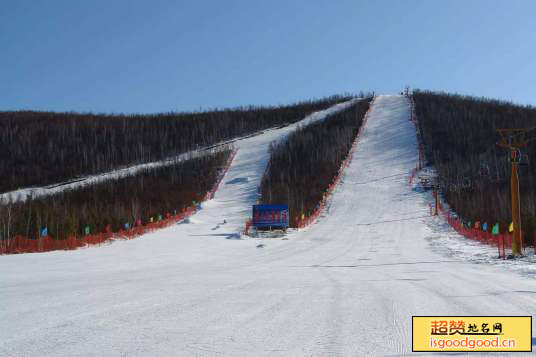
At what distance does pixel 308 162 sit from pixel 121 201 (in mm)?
22936

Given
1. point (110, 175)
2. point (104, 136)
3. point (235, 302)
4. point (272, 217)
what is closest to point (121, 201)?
point (272, 217)

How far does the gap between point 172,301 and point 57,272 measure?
6371 millimetres

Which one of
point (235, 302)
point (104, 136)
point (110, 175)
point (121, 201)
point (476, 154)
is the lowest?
point (235, 302)

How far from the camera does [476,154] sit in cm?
5916

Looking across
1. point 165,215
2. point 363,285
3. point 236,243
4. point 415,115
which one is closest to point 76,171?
point 165,215

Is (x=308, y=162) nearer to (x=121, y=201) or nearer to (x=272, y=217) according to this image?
(x=121, y=201)

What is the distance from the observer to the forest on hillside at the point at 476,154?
34562 mm

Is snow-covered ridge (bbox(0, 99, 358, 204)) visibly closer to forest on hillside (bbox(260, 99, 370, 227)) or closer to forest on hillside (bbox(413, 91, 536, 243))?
forest on hillside (bbox(260, 99, 370, 227))

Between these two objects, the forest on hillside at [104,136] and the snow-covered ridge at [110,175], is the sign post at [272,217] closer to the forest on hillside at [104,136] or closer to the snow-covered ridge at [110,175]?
the snow-covered ridge at [110,175]

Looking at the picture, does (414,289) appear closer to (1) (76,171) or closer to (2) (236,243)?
(2) (236,243)

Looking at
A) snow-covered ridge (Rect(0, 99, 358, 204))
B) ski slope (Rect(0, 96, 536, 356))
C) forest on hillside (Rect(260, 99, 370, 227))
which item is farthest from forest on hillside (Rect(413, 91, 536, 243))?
snow-covered ridge (Rect(0, 99, 358, 204))

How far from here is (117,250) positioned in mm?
22906

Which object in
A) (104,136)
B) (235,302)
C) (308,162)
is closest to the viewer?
(235,302)

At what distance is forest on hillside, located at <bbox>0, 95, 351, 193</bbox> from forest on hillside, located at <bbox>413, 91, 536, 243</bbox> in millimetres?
29711
